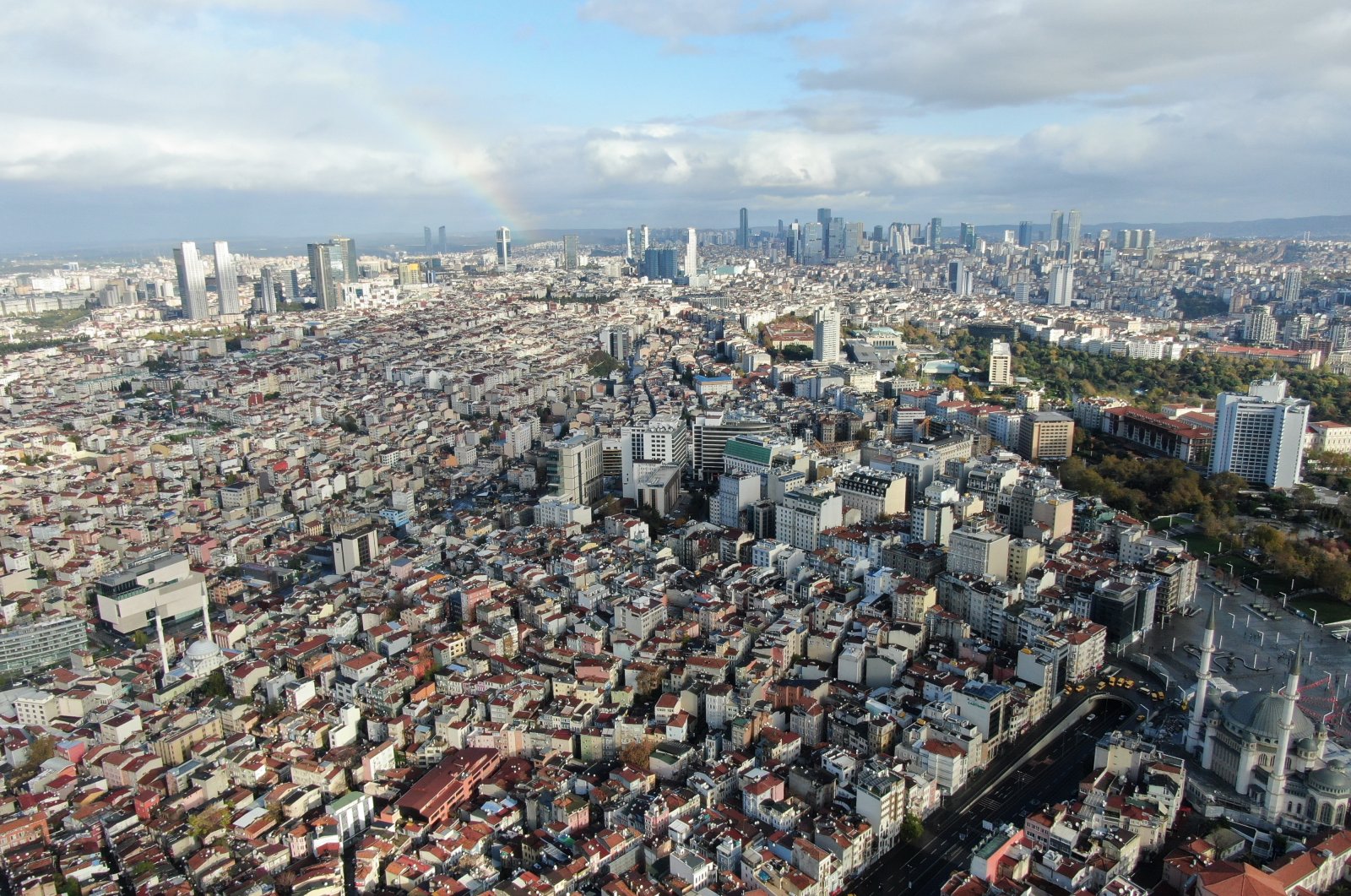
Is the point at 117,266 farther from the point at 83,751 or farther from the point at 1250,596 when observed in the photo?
the point at 1250,596

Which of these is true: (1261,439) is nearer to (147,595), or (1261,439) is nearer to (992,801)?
(992,801)

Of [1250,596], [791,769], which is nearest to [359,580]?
[791,769]

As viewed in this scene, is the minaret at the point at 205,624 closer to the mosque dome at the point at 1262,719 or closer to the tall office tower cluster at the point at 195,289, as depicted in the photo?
the mosque dome at the point at 1262,719

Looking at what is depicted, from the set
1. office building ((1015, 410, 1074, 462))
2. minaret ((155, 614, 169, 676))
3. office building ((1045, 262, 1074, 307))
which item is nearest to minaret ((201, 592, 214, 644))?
minaret ((155, 614, 169, 676))

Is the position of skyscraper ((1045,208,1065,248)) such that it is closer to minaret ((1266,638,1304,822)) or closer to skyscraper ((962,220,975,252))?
skyscraper ((962,220,975,252))

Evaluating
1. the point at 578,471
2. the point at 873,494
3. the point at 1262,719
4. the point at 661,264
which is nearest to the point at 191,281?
the point at 661,264

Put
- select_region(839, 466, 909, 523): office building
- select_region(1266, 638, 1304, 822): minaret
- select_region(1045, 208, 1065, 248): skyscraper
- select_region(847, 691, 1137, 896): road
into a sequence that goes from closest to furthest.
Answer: select_region(847, 691, 1137, 896): road < select_region(1266, 638, 1304, 822): minaret < select_region(839, 466, 909, 523): office building < select_region(1045, 208, 1065, 248): skyscraper

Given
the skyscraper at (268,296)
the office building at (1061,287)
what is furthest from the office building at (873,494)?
the skyscraper at (268,296)
